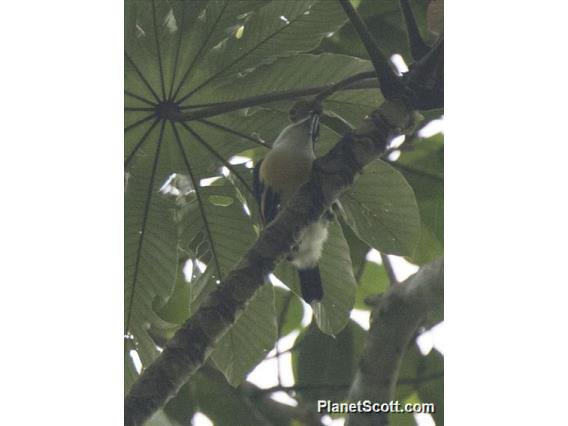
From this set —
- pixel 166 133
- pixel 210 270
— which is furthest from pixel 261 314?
pixel 166 133

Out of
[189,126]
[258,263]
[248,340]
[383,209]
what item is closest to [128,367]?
[248,340]

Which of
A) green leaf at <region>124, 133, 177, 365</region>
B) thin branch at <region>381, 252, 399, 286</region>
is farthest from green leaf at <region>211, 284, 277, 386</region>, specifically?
thin branch at <region>381, 252, 399, 286</region>

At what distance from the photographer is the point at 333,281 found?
1753mm

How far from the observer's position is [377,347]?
1.49m

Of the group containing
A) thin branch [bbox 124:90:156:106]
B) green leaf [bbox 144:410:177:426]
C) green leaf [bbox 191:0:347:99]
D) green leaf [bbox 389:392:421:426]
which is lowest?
green leaf [bbox 144:410:177:426]

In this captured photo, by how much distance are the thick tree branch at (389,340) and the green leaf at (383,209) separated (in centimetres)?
19

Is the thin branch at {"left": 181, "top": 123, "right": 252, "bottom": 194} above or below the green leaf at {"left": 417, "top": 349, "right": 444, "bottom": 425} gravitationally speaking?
above

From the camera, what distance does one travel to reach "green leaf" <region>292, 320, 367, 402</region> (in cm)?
170

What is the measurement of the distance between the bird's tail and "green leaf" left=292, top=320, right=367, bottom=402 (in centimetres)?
7

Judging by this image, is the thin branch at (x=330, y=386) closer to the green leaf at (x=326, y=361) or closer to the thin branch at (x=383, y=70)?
the green leaf at (x=326, y=361)

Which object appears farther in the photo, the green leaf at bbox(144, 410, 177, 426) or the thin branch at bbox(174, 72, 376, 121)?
the thin branch at bbox(174, 72, 376, 121)

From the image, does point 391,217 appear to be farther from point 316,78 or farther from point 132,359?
point 132,359

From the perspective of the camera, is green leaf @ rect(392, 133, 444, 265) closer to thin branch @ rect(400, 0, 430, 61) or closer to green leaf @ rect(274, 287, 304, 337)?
thin branch @ rect(400, 0, 430, 61)

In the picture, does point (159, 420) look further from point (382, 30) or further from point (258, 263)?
point (382, 30)
